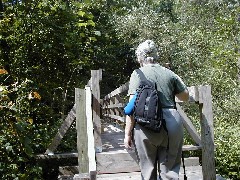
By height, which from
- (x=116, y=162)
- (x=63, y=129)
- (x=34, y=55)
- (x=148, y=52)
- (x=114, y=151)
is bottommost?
(x=116, y=162)

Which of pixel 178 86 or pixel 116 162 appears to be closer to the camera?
pixel 178 86

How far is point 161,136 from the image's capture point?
295 centimetres

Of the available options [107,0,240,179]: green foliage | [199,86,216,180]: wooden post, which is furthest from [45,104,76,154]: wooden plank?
[107,0,240,179]: green foliage

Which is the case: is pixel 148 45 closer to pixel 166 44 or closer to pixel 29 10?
pixel 29 10

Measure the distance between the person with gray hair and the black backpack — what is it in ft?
0.23

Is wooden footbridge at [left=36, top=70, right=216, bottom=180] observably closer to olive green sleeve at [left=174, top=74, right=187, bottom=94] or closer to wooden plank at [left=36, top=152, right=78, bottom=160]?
olive green sleeve at [left=174, top=74, right=187, bottom=94]

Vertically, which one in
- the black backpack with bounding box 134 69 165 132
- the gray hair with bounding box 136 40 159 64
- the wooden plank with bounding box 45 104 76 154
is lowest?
the wooden plank with bounding box 45 104 76 154

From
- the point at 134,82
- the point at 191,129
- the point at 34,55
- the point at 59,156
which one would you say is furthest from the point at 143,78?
the point at 34,55

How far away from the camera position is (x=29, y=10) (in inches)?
243

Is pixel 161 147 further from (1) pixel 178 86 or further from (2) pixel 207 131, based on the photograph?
(2) pixel 207 131

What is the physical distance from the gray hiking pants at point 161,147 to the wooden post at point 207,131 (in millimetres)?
1069

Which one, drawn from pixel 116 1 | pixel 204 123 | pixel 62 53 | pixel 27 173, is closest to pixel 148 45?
pixel 204 123

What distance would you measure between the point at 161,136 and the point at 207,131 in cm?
131

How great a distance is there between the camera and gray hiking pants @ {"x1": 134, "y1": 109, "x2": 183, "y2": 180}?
2.96 metres
